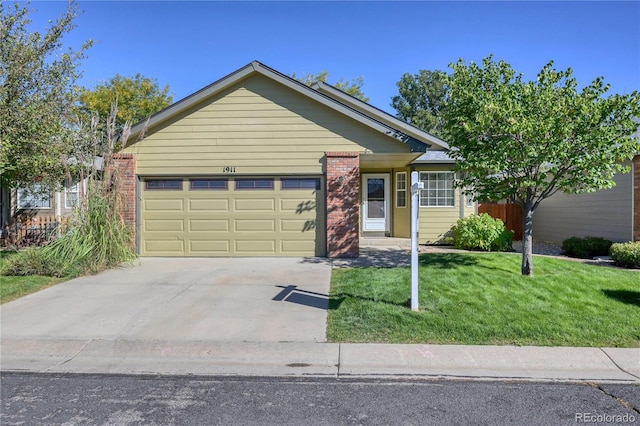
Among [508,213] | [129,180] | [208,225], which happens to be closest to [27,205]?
[129,180]

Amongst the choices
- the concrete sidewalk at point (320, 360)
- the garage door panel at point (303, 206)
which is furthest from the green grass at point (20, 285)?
the garage door panel at point (303, 206)

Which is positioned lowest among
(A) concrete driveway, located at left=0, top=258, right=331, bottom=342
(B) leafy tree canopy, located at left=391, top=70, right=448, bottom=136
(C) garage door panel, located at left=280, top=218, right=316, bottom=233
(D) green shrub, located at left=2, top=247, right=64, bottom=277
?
(A) concrete driveway, located at left=0, top=258, right=331, bottom=342

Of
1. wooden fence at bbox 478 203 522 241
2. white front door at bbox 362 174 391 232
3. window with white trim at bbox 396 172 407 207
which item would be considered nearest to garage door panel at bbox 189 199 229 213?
white front door at bbox 362 174 391 232

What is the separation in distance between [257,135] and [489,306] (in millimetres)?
7512

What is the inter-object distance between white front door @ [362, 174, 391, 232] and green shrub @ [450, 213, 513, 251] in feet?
9.58

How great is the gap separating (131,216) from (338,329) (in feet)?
26.0

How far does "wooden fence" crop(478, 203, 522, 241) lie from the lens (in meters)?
17.4

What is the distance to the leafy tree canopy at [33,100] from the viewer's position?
920 centimetres

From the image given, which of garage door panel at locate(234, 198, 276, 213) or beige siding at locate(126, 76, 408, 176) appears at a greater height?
beige siding at locate(126, 76, 408, 176)

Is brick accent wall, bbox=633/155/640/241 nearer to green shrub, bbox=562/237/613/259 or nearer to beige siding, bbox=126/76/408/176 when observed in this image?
green shrub, bbox=562/237/613/259

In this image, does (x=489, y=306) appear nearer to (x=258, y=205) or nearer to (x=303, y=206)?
(x=303, y=206)

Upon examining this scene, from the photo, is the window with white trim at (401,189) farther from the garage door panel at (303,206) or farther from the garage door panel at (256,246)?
the garage door panel at (256,246)

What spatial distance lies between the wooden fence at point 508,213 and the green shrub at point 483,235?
4.13 meters

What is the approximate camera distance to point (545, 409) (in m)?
3.85
